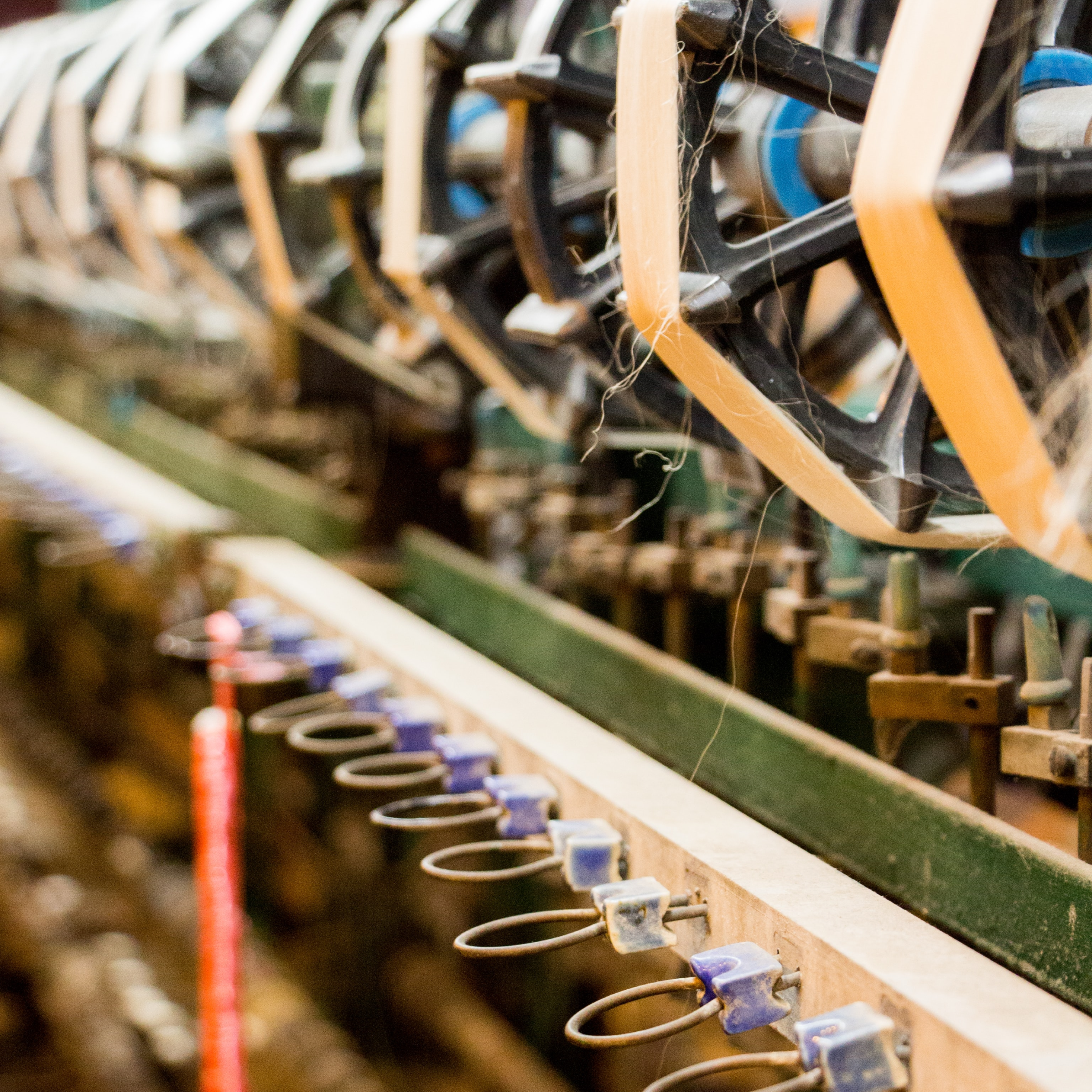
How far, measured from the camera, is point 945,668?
161 cm

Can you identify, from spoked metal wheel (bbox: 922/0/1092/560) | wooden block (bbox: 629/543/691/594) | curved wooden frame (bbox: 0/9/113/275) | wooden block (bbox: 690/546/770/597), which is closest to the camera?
spoked metal wheel (bbox: 922/0/1092/560)

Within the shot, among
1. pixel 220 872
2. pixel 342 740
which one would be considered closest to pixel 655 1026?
pixel 342 740

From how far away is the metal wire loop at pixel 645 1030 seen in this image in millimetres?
662

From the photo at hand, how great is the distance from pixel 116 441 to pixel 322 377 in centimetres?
181

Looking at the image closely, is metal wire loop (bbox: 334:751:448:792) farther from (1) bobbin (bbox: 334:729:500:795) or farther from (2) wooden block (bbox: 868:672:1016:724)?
(2) wooden block (bbox: 868:672:1016:724)

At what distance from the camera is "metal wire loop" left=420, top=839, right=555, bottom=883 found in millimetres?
836

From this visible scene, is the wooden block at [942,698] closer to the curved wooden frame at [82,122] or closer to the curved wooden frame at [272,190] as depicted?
the curved wooden frame at [272,190]

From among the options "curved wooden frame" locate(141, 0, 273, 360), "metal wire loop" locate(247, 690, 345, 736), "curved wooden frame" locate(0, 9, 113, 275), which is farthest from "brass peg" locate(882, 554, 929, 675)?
"curved wooden frame" locate(0, 9, 113, 275)

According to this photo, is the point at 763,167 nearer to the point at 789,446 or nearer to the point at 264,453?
the point at 789,446

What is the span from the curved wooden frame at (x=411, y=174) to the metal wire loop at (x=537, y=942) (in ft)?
2.41

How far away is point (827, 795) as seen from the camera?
110 cm

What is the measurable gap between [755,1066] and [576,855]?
0.84 ft

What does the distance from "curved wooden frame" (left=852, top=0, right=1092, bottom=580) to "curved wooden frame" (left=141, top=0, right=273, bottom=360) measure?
1.60 meters

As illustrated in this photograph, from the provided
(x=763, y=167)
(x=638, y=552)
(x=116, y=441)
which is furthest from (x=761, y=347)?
(x=116, y=441)
